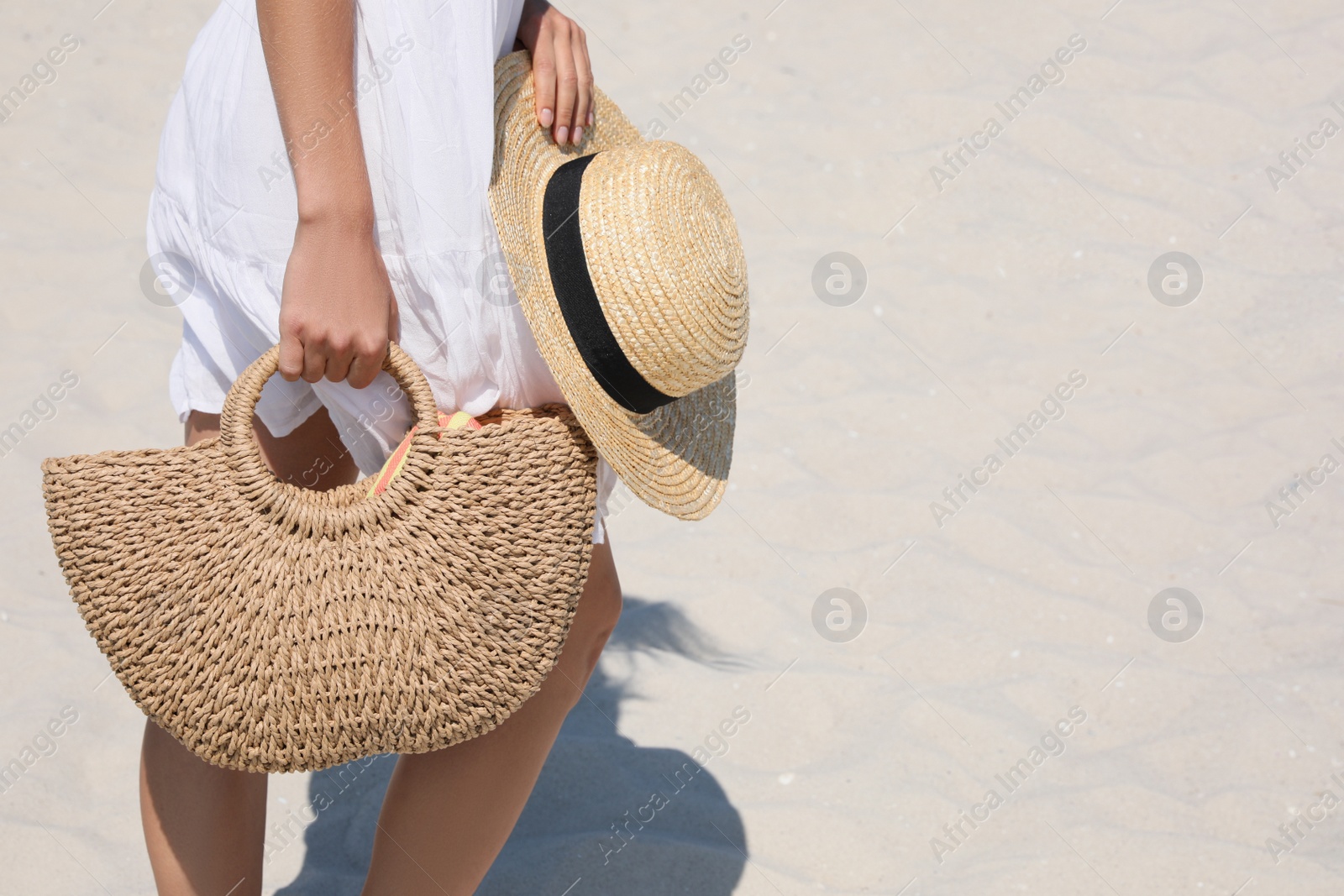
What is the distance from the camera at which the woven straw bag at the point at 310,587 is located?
1097 millimetres

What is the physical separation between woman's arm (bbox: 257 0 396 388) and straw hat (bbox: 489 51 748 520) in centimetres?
16

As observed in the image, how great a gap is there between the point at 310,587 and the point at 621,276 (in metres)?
0.44

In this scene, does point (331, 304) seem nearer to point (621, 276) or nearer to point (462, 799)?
point (621, 276)

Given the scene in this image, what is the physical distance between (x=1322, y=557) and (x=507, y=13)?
2543 mm

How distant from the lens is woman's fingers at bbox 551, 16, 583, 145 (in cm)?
132

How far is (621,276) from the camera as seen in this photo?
1.19 m

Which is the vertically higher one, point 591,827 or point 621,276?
point 621,276

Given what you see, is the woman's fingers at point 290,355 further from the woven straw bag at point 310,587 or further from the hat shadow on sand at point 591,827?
→ the hat shadow on sand at point 591,827

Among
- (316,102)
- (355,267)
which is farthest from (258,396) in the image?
(316,102)

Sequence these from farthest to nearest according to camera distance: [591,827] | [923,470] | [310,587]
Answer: [923,470], [591,827], [310,587]

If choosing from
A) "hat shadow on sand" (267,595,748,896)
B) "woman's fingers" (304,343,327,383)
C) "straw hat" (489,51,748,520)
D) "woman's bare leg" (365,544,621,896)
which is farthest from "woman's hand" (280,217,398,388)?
"hat shadow on sand" (267,595,748,896)

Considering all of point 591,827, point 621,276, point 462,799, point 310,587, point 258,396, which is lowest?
point 591,827

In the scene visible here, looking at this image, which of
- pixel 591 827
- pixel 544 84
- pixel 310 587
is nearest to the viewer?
pixel 310 587

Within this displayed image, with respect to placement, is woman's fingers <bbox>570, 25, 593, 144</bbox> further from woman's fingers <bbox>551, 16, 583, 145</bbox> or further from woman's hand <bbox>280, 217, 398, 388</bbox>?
woman's hand <bbox>280, 217, 398, 388</bbox>
